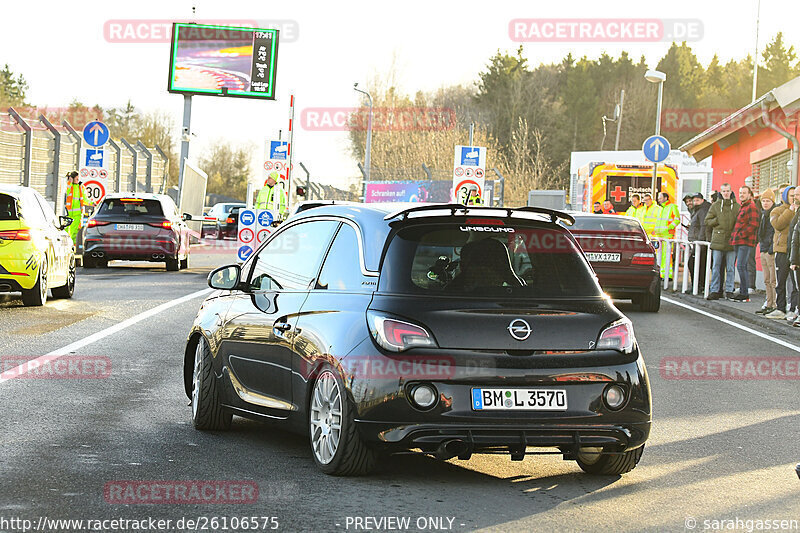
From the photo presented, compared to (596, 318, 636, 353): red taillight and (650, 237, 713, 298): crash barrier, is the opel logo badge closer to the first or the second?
(596, 318, 636, 353): red taillight

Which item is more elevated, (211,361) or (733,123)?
(733,123)

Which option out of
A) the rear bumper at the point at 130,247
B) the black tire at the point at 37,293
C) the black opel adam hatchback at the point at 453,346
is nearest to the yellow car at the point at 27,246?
the black tire at the point at 37,293

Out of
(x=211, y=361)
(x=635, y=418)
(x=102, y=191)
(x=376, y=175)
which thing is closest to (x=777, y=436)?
(x=635, y=418)

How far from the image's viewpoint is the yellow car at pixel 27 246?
635 inches

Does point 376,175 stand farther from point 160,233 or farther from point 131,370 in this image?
point 131,370

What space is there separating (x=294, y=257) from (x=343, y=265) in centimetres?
79

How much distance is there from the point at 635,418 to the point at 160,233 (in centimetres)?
2058

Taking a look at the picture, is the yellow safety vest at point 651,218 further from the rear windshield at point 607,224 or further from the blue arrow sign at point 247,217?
the blue arrow sign at point 247,217

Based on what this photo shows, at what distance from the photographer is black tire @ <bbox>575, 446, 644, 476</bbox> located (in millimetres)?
6789

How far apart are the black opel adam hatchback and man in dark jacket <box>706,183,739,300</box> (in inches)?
612

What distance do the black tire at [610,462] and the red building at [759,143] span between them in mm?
17770

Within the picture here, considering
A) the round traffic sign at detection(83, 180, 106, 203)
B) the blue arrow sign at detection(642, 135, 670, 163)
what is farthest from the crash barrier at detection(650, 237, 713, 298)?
the round traffic sign at detection(83, 180, 106, 203)

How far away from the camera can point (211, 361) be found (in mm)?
8055

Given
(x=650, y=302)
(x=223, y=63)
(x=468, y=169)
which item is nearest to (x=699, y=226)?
(x=650, y=302)
